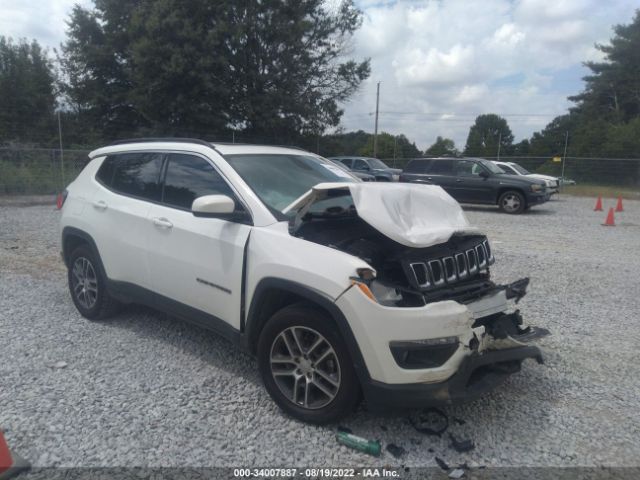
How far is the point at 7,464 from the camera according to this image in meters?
2.74

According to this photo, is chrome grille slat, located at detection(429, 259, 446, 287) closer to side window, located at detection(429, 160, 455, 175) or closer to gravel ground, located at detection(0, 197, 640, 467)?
gravel ground, located at detection(0, 197, 640, 467)

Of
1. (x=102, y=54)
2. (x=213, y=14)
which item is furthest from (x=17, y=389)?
(x=102, y=54)

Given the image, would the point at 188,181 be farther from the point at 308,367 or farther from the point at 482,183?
the point at 482,183

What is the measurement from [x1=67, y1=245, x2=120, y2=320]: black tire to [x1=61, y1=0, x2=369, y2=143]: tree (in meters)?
19.8

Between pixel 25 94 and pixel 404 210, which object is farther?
pixel 25 94

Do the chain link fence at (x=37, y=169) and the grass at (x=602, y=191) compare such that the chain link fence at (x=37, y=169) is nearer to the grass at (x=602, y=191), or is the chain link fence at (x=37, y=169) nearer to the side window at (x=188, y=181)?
the side window at (x=188, y=181)

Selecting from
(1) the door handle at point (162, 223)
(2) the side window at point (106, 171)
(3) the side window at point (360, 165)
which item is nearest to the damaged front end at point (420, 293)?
(1) the door handle at point (162, 223)

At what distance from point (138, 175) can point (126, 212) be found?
0.39 m

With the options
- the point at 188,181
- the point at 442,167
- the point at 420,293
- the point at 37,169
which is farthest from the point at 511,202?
the point at 37,169

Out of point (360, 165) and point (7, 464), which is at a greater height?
point (360, 165)

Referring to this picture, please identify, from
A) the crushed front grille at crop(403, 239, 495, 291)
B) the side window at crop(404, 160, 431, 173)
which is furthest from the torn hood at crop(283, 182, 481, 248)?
the side window at crop(404, 160, 431, 173)

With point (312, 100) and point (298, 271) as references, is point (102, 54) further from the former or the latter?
point (298, 271)

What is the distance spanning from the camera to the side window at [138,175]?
448 cm

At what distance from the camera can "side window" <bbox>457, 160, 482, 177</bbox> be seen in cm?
1645
